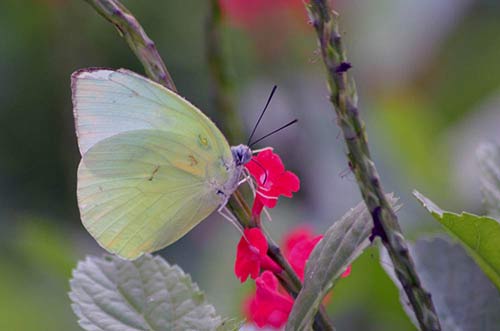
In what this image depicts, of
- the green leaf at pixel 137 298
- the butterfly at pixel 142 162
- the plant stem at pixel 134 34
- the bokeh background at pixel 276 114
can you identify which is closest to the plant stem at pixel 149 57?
the plant stem at pixel 134 34

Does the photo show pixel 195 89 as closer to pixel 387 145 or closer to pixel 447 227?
pixel 387 145

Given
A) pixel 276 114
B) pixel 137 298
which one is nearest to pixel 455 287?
pixel 137 298

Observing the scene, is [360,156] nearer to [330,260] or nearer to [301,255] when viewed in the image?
[330,260]

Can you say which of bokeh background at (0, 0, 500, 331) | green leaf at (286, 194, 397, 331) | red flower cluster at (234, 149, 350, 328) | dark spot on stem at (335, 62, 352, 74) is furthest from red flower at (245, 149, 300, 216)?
bokeh background at (0, 0, 500, 331)

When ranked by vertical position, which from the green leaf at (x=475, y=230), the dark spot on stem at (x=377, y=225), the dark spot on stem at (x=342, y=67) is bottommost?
the green leaf at (x=475, y=230)

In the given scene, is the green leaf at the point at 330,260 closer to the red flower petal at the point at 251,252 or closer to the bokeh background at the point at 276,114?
the red flower petal at the point at 251,252

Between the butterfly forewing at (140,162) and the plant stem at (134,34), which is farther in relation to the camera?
the butterfly forewing at (140,162)
